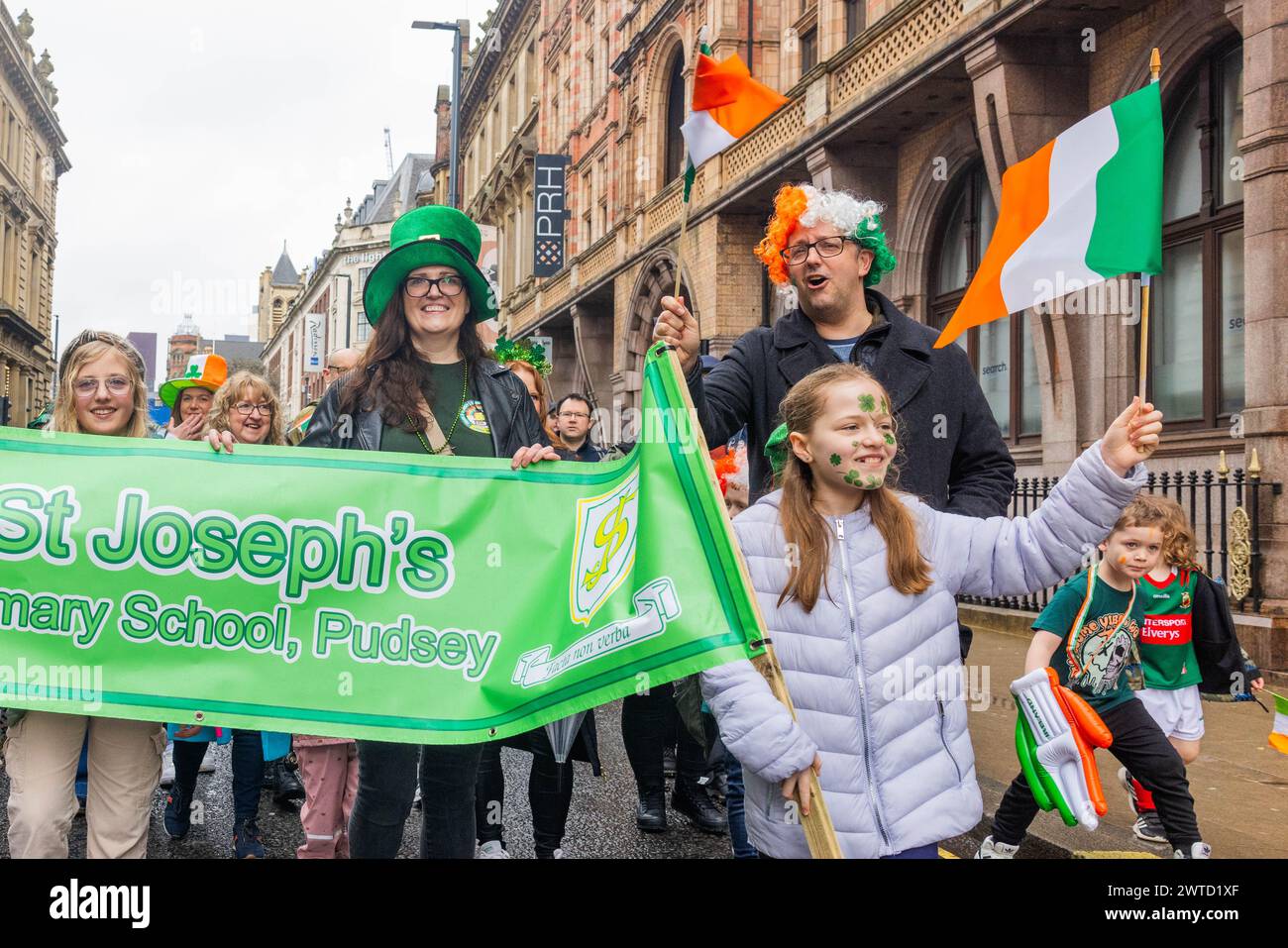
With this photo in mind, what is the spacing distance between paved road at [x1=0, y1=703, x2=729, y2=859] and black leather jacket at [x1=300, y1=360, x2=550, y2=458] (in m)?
2.06

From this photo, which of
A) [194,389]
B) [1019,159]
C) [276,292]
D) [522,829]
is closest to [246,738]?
[522,829]

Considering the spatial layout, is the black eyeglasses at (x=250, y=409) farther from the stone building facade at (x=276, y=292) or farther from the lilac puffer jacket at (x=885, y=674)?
the stone building facade at (x=276, y=292)

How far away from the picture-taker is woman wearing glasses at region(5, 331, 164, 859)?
3459 mm

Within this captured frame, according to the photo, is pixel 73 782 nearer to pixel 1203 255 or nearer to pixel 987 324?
pixel 1203 255

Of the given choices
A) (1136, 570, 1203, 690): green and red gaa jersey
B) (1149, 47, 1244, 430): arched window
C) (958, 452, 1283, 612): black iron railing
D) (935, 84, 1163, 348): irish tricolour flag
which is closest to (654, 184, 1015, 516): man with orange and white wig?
(935, 84, 1163, 348): irish tricolour flag

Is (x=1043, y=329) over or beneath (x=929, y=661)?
over

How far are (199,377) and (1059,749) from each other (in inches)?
211

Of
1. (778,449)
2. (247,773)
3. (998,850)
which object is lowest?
(998,850)

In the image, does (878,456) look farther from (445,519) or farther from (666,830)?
(666,830)

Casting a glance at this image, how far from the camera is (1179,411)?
37.6ft

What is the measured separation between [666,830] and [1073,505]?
3.41 meters

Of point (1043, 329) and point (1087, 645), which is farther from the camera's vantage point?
point (1043, 329)

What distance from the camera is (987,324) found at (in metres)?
15.0

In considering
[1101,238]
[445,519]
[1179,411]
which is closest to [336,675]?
[445,519]
